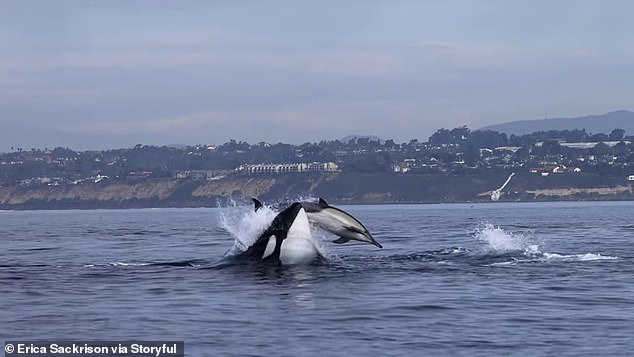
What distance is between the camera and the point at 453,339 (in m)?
20.7

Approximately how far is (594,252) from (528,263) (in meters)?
6.05

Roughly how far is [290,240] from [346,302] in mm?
8145

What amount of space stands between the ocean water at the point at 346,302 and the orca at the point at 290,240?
0.58 metres

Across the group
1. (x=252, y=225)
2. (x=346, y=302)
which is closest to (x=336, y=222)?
(x=252, y=225)

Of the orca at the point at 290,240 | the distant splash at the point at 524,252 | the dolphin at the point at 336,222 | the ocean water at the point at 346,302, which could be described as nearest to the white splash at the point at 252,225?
the ocean water at the point at 346,302

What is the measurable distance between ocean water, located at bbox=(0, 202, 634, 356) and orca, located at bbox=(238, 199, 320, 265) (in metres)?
0.58

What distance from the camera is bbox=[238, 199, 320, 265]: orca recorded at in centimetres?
3300

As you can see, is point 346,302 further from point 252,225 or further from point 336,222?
point 252,225

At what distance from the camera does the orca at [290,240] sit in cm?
3300

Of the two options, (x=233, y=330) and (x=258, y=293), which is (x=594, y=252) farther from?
(x=233, y=330)

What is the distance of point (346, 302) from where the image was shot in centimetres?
2552

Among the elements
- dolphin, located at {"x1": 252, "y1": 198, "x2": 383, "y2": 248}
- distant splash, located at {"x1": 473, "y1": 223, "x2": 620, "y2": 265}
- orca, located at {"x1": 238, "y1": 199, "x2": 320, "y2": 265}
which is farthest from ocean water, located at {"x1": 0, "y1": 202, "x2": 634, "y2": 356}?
dolphin, located at {"x1": 252, "y1": 198, "x2": 383, "y2": 248}

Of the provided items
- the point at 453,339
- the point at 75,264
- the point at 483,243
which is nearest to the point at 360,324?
the point at 453,339

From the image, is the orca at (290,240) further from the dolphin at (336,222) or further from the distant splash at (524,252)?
the distant splash at (524,252)
